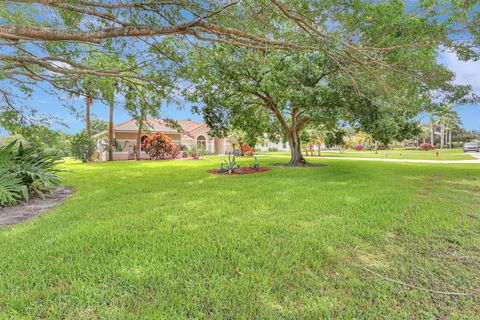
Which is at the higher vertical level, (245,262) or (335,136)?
(335,136)

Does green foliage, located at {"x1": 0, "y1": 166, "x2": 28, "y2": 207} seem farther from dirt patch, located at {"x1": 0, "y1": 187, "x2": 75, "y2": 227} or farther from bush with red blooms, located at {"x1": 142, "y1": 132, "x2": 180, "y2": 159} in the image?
bush with red blooms, located at {"x1": 142, "y1": 132, "x2": 180, "y2": 159}

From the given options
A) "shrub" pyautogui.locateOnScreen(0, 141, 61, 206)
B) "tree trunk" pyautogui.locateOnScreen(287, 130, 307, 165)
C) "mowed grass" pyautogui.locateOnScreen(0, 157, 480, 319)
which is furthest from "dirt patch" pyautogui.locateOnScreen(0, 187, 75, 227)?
"tree trunk" pyautogui.locateOnScreen(287, 130, 307, 165)

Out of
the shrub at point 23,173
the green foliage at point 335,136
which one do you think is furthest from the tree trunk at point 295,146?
the shrub at point 23,173

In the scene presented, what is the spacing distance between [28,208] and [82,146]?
18160 mm

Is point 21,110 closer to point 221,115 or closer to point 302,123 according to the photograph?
point 221,115

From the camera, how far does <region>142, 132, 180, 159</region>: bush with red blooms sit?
22.5 metres

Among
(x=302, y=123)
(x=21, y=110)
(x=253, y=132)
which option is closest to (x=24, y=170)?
(x=21, y=110)

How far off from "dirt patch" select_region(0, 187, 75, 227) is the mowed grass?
40 cm

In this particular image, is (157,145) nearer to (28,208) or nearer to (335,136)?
(335,136)

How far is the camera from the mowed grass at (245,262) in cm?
202

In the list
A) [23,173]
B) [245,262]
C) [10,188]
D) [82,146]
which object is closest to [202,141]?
[82,146]

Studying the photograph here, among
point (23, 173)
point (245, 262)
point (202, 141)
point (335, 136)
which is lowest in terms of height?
point (245, 262)

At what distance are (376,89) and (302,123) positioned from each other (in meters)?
6.23

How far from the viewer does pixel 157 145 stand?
2269 centimetres
